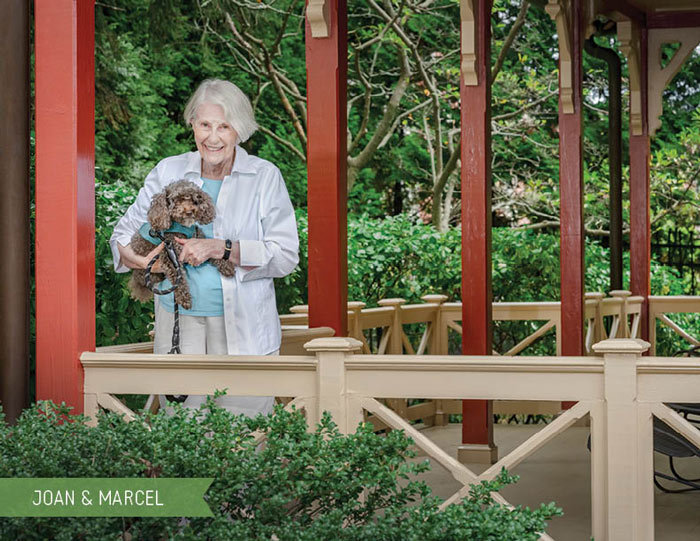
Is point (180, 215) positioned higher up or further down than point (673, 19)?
further down

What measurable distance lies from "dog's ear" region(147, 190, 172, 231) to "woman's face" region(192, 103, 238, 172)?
9.6 inches

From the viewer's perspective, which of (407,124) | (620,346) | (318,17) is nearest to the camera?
(620,346)

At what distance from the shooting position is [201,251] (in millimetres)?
3732

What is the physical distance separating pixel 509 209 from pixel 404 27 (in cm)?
333

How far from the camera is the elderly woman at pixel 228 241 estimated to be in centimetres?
379

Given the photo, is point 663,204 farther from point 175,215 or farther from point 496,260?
point 175,215

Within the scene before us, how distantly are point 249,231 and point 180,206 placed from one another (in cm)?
31

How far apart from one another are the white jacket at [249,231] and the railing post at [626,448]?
4.05ft

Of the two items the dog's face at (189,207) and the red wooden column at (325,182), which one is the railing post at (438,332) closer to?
the red wooden column at (325,182)

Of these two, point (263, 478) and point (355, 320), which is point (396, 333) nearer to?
point (355, 320)

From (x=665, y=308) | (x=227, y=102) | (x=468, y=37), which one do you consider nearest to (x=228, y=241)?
(x=227, y=102)

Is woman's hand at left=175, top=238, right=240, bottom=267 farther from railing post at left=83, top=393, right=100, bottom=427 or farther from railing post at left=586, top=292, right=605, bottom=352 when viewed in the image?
railing post at left=586, top=292, right=605, bottom=352

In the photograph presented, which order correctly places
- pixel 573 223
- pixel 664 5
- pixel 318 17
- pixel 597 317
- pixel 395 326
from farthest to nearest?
pixel 664 5 < pixel 597 317 < pixel 573 223 < pixel 395 326 < pixel 318 17

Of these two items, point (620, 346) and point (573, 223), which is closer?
point (620, 346)
